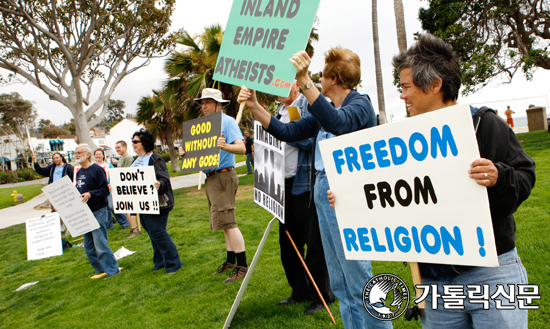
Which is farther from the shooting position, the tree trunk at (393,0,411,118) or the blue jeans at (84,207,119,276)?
the tree trunk at (393,0,411,118)

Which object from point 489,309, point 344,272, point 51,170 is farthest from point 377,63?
point 489,309

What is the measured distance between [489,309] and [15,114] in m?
50.3

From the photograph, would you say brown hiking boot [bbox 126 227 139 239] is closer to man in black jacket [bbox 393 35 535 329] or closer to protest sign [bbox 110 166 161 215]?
protest sign [bbox 110 166 161 215]

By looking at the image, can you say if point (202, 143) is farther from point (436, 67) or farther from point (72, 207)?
point (436, 67)

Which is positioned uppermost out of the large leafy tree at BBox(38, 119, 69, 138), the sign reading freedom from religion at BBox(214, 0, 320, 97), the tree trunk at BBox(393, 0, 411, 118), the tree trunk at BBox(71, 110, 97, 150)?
the large leafy tree at BBox(38, 119, 69, 138)

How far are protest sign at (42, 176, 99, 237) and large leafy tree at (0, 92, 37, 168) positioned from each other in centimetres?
4270

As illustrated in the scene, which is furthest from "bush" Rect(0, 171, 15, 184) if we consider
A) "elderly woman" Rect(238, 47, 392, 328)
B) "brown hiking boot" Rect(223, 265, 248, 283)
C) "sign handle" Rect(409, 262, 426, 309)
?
"sign handle" Rect(409, 262, 426, 309)

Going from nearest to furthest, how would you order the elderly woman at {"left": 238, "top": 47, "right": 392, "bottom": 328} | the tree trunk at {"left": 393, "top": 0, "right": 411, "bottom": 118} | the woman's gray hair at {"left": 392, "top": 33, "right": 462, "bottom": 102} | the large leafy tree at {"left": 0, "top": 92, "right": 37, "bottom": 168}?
1. the woman's gray hair at {"left": 392, "top": 33, "right": 462, "bottom": 102}
2. the elderly woman at {"left": 238, "top": 47, "right": 392, "bottom": 328}
3. the tree trunk at {"left": 393, "top": 0, "right": 411, "bottom": 118}
4. the large leafy tree at {"left": 0, "top": 92, "right": 37, "bottom": 168}

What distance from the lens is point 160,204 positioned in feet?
16.6

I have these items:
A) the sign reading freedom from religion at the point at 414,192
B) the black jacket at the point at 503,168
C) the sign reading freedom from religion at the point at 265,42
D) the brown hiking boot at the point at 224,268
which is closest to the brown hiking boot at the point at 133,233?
the brown hiking boot at the point at 224,268

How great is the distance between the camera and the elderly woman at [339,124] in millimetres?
1945

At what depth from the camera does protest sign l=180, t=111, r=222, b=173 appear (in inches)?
152

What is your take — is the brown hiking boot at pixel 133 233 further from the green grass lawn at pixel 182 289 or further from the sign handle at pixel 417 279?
the sign handle at pixel 417 279

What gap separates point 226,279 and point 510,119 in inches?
830
